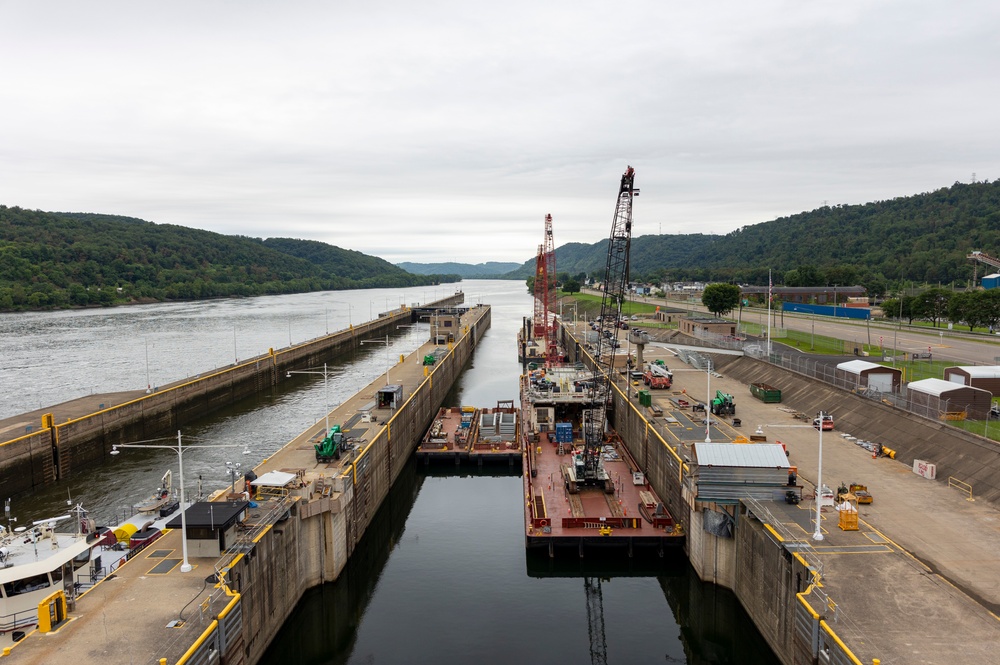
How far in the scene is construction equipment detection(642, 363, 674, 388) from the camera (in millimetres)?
65625

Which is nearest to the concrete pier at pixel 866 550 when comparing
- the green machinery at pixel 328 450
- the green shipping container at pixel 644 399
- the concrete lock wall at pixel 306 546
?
the green shipping container at pixel 644 399

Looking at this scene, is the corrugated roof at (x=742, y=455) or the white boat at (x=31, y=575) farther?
the corrugated roof at (x=742, y=455)

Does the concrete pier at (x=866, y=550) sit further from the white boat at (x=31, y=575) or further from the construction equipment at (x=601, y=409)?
the white boat at (x=31, y=575)

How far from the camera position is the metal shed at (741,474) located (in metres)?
31.3

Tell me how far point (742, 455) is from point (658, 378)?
3435 cm

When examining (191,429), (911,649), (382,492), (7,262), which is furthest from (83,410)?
(7,262)

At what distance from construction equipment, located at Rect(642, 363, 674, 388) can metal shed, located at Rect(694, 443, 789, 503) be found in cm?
3335

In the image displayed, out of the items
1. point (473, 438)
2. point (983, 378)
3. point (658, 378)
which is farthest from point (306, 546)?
point (983, 378)

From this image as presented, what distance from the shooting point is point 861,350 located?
7306cm

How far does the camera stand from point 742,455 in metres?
32.0

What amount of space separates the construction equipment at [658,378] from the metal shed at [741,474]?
1313 inches

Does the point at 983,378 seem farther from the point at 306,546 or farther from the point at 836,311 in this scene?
the point at 836,311

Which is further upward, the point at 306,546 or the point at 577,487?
the point at 306,546

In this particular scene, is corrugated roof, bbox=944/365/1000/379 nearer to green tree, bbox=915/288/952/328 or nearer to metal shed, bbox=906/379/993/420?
metal shed, bbox=906/379/993/420
